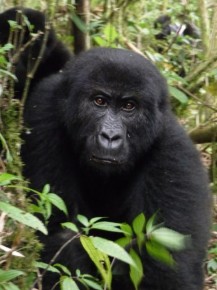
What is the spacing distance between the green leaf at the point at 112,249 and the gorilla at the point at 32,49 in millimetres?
2511

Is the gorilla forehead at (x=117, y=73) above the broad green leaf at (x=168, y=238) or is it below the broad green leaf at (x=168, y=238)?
above

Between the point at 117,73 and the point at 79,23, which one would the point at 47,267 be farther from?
the point at 79,23

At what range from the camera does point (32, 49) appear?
17.9 ft

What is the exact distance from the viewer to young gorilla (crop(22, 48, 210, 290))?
439 centimetres

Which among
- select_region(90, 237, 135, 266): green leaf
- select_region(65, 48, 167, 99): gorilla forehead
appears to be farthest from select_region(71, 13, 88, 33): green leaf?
select_region(90, 237, 135, 266): green leaf

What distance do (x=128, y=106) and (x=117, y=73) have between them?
238mm

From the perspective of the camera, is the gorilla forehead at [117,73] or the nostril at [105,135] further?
the gorilla forehead at [117,73]

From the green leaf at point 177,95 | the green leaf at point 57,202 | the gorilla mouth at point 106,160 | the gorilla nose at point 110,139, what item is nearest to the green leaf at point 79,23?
the green leaf at point 177,95

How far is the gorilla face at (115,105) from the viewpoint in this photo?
452cm

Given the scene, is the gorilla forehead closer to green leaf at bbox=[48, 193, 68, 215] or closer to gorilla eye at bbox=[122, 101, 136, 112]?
gorilla eye at bbox=[122, 101, 136, 112]

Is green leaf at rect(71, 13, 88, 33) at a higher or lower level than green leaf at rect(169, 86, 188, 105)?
higher

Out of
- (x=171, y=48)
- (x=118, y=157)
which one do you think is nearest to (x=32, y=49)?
(x=118, y=157)

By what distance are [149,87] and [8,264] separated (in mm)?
1953

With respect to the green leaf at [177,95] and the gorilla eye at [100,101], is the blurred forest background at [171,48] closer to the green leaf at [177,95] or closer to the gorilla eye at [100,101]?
the green leaf at [177,95]
